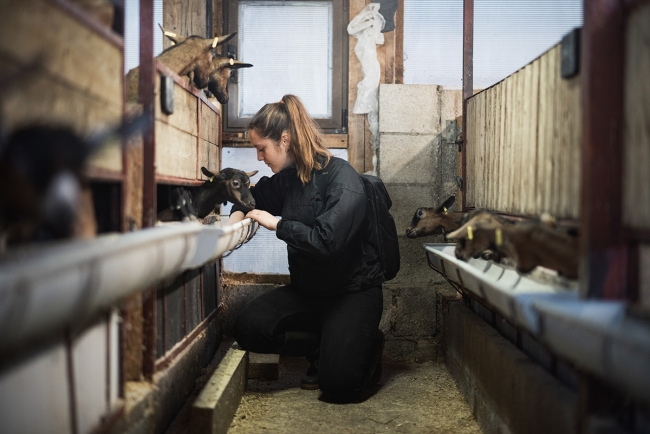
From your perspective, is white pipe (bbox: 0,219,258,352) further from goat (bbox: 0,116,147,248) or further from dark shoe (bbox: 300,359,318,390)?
dark shoe (bbox: 300,359,318,390)

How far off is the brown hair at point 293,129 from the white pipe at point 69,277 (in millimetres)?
1822

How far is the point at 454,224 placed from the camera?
425 centimetres

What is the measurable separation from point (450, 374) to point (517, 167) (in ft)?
6.47

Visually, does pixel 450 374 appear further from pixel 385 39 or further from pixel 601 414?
pixel 385 39

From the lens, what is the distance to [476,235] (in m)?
2.78

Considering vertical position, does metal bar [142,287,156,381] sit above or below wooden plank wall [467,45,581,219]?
below

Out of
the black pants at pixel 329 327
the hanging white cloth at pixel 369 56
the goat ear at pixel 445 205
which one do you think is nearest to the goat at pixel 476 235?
the black pants at pixel 329 327

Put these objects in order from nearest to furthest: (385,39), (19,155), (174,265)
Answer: (19,155) → (174,265) → (385,39)

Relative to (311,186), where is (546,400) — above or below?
below

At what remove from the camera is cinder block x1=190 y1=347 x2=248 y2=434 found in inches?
112

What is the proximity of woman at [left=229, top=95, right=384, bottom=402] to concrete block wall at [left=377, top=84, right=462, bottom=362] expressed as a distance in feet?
2.45

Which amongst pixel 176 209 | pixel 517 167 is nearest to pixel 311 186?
pixel 176 209

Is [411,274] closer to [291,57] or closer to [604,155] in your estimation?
[291,57]

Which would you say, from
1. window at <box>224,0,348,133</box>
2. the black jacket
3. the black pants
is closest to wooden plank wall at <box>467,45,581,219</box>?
the black jacket
